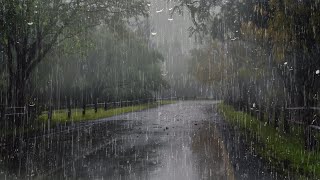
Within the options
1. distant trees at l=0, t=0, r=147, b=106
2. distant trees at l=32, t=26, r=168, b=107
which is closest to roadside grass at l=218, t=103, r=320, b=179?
distant trees at l=0, t=0, r=147, b=106

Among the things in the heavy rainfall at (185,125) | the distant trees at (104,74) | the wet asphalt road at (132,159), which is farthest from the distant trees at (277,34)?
the distant trees at (104,74)

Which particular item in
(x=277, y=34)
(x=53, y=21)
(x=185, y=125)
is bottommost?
(x=185, y=125)

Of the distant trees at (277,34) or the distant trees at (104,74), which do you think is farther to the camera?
the distant trees at (104,74)

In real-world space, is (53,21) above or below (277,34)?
above

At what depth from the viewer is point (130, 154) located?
12.8 meters

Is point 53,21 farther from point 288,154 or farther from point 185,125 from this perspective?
point 288,154

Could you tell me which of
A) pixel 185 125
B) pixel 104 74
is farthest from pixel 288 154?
pixel 104 74

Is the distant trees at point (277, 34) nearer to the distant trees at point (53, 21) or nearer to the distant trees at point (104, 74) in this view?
the distant trees at point (53, 21)

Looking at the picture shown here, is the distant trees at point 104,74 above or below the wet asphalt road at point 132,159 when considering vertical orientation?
above

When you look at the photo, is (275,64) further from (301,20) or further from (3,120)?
(3,120)

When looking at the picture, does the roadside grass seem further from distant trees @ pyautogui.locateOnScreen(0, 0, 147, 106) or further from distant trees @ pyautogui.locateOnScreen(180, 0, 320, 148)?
distant trees @ pyautogui.locateOnScreen(0, 0, 147, 106)

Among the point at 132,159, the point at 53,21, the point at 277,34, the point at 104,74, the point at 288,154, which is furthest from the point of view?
the point at 104,74

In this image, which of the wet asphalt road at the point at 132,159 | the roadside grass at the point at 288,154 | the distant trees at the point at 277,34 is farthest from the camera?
the distant trees at the point at 277,34

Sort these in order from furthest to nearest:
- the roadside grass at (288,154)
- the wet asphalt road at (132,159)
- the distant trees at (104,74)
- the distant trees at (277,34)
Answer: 1. the distant trees at (104,74)
2. the distant trees at (277,34)
3. the roadside grass at (288,154)
4. the wet asphalt road at (132,159)
